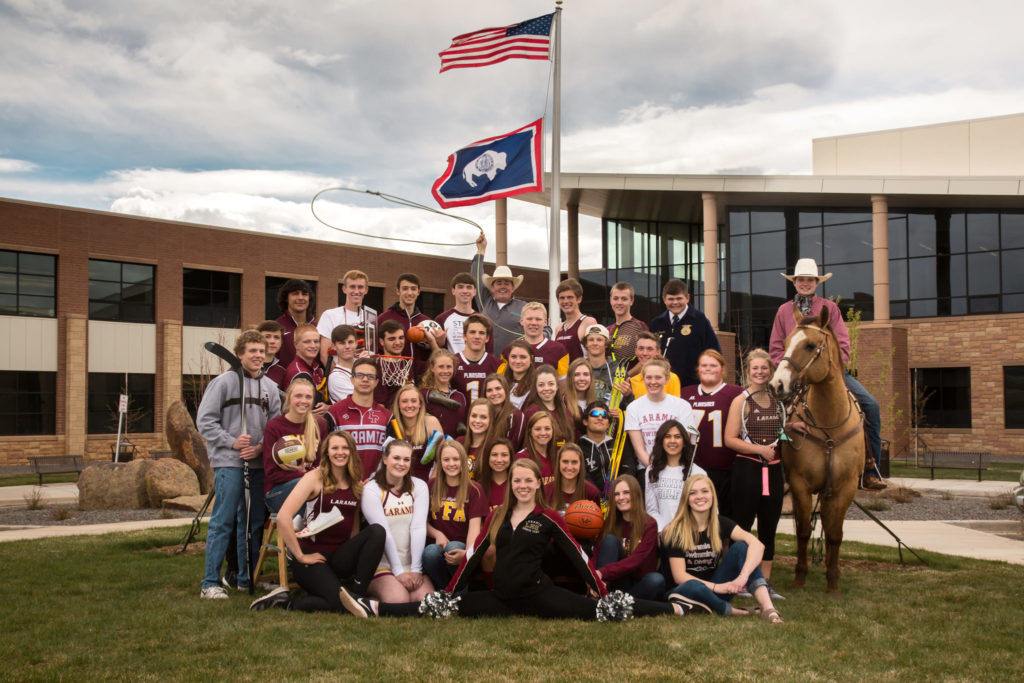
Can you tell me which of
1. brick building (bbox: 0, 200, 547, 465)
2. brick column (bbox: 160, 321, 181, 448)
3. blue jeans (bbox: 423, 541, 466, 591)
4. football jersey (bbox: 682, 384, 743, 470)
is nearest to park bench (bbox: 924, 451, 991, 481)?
football jersey (bbox: 682, 384, 743, 470)

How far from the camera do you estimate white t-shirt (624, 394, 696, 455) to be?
722 centimetres

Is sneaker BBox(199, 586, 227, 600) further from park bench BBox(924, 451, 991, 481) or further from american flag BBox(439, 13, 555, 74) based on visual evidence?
park bench BBox(924, 451, 991, 481)

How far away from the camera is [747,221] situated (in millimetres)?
32219

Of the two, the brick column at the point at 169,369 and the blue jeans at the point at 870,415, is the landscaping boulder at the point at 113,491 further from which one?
the brick column at the point at 169,369

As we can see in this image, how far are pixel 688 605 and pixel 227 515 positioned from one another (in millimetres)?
3879

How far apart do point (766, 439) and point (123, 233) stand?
2817 centimetres

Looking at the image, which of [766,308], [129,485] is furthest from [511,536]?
[766,308]

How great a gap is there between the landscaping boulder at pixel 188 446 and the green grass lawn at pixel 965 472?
674 inches

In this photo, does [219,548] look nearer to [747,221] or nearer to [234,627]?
[234,627]

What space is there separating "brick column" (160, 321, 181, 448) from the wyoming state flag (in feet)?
69.5

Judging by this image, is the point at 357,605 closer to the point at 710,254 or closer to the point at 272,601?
the point at 272,601

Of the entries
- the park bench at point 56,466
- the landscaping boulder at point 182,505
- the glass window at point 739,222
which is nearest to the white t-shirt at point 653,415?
the landscaping boulder at point 182,505

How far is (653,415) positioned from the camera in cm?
724

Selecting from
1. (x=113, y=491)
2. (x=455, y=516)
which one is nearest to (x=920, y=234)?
(x=113, y=491)
